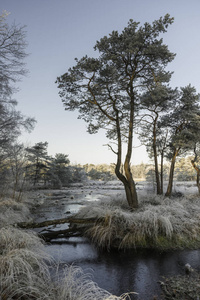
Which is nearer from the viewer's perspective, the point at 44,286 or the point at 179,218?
the point at 44,286

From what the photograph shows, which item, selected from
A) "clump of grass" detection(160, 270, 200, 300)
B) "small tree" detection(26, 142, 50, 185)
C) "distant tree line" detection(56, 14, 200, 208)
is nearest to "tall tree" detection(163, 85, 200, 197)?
"distant tree line" detection(56, 14, 200, 208)

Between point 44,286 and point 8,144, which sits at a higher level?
point 8,144

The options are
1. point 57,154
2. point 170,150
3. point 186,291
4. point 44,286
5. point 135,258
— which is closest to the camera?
point 44,286

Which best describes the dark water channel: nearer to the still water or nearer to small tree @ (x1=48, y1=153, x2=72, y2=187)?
the still water

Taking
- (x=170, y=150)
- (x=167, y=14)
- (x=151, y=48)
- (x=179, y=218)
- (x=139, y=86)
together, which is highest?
(x=167, y=14)

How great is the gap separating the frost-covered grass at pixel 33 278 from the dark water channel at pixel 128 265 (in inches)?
10.6

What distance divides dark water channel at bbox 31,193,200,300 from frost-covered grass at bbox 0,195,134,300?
0.27m

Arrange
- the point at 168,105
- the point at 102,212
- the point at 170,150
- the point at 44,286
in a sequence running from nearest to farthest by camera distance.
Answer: the point at 44,286, the point at 102,212, the point at 168,105, the point at 170,150

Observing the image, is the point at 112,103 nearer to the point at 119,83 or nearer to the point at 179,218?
the point at 119,83

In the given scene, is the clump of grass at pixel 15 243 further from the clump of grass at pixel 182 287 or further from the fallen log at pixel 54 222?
the clump of grass at pixel 182 287

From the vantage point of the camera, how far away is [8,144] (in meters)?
10.1

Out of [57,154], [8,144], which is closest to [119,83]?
[8,144]

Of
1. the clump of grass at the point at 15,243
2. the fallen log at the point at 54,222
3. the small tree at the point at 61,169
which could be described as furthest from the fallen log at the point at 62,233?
the small tree at the point at 61,169

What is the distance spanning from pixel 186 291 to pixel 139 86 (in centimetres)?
658
